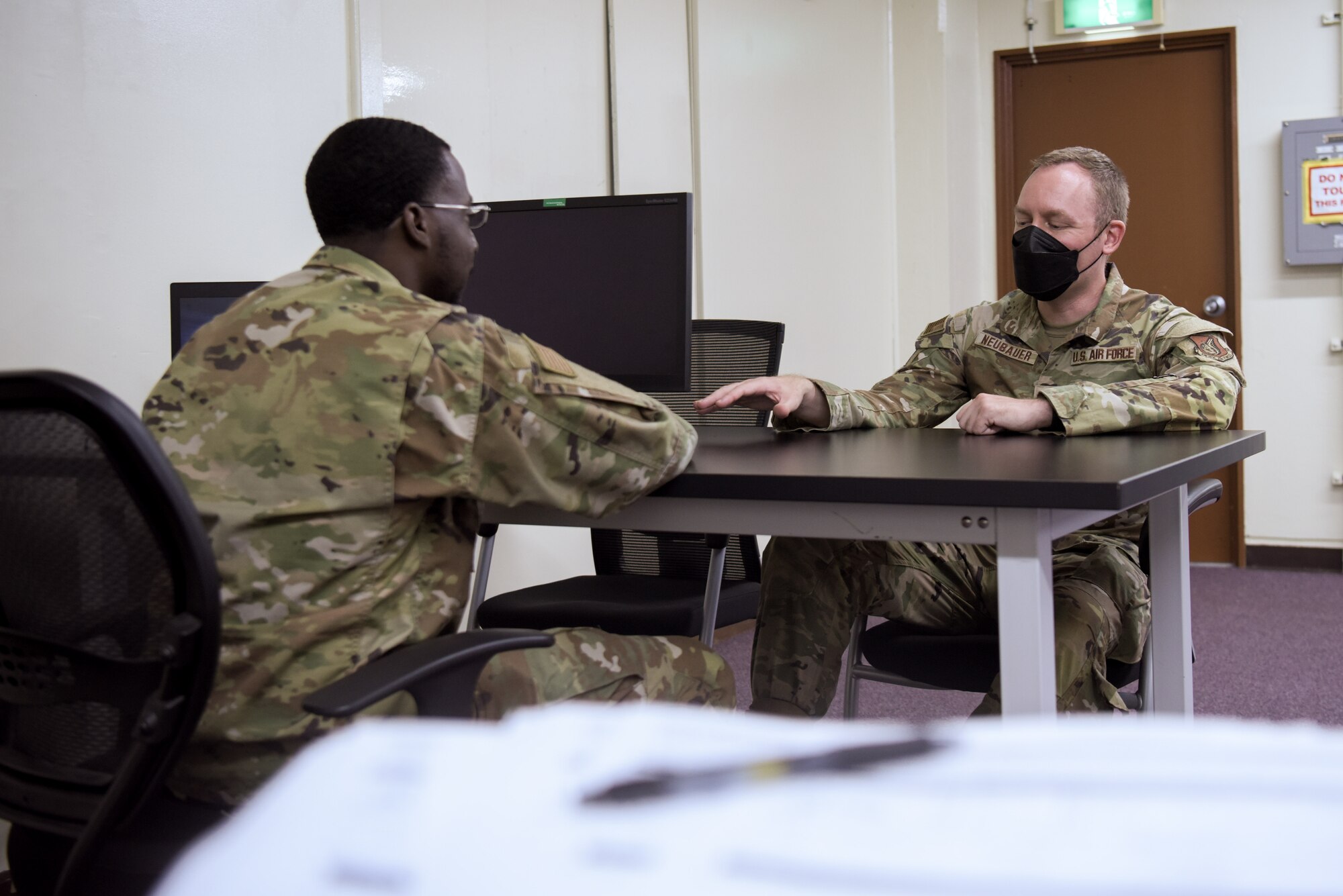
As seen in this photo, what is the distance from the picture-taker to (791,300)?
4066 millimetres

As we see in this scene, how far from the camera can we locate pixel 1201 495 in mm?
1670

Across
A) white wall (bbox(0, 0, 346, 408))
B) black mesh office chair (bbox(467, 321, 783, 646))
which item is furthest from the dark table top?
white wall (bbox(0, 0, 346, 408))

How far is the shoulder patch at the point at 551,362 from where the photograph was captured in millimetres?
1190

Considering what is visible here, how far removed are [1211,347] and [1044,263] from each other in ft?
1.02

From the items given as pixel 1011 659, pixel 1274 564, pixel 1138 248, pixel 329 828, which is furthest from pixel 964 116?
pixel 329 828

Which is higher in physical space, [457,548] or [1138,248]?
[1138,248]

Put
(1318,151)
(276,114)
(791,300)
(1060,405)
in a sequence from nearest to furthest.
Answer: (1060,405)
(276,114)
(791,300)
(1318,151)

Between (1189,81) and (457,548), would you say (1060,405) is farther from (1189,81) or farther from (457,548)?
(1189,81)

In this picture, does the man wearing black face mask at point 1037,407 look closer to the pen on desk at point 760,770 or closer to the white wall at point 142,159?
the white wall at point 142,159

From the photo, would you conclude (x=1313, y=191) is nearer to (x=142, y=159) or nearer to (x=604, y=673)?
(x=142, y=159)

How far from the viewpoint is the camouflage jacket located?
5.64 ft

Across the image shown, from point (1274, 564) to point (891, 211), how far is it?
7.11 feet

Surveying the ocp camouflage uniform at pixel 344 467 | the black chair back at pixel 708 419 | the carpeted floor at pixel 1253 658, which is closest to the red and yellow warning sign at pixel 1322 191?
the carpeted floor at pixel 1253 658

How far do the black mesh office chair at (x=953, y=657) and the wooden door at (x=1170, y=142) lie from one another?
3.55 meters
